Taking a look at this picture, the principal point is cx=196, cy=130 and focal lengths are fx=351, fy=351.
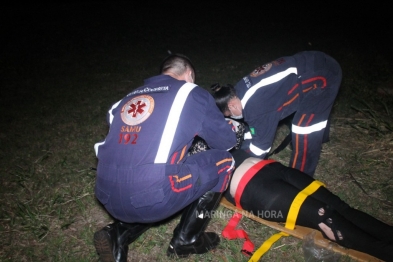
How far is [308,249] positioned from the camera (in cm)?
257

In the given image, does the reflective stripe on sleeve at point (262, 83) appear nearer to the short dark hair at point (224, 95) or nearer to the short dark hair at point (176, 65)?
the short dark hair at point (224, 95)

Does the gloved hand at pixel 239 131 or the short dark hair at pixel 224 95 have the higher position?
the short dark hair at pixel 224 95

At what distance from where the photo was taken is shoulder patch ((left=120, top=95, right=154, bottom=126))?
221 cm

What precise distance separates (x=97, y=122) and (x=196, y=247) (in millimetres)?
2822

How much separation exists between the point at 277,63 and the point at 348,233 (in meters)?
1.51

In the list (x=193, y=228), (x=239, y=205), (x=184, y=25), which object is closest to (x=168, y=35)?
(x=184, y=25)

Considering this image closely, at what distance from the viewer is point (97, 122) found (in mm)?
4918

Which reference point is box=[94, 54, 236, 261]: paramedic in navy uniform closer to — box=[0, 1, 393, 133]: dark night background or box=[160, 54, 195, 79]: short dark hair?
box=[160, 54, 195, 79]: short dark hair

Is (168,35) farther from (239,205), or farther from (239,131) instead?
(239,205)

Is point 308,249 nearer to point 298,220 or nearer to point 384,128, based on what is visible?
point 298,220

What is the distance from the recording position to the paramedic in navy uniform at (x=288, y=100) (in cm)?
301

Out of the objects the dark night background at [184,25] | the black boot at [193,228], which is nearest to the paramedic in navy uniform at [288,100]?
the black boot at [193,228]

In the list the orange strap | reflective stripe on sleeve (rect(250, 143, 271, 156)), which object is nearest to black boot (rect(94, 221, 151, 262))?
the orange strap

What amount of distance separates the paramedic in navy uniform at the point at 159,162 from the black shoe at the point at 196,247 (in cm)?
2
